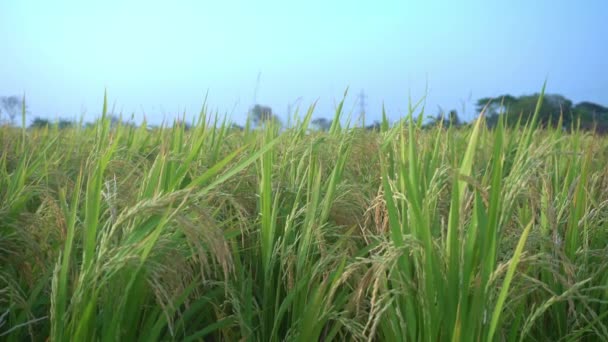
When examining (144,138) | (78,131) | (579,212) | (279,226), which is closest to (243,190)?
(279,226)

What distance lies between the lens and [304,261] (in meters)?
1.79

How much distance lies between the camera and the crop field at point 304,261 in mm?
1426

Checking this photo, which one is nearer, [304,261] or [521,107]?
[304,261]

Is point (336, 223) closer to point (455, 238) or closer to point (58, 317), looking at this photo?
point (455, 238)

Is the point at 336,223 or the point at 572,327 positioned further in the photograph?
the point at 336,223

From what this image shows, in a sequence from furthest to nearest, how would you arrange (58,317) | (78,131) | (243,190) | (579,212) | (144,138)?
(78,131) → (144,138) → (243,190) → (579,212) → (58,317)

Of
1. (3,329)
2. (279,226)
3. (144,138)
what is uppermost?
(144,138)

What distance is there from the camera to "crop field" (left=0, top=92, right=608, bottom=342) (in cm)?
143

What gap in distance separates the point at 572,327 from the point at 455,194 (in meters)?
0.66

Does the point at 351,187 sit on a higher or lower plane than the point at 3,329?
higher

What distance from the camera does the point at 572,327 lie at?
179 cm

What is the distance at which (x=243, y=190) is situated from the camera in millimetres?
2318

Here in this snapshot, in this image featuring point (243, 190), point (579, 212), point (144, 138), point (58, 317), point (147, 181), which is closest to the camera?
point (58, 317)

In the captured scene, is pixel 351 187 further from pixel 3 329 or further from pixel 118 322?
pixel 3 329
